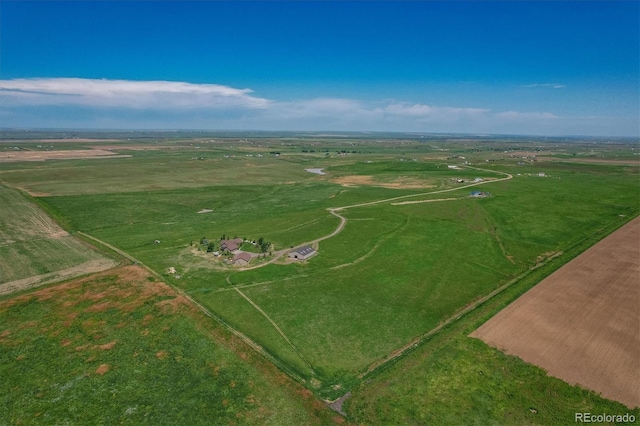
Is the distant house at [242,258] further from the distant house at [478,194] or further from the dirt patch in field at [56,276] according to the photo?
the distant house at [478,194]

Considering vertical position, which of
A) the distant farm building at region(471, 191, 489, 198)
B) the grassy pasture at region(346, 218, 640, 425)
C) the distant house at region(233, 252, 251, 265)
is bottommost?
the grassy pasture at region(346, 218, 640, 425)

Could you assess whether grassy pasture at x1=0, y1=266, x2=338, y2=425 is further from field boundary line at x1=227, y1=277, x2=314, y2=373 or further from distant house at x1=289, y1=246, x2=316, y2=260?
distant house at x1=289, y1=246, x2=316, y2=260

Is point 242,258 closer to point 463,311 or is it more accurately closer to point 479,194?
point 463,311

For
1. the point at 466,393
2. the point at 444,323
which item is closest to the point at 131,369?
the point at 466,393

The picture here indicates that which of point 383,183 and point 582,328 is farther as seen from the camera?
point 383,183

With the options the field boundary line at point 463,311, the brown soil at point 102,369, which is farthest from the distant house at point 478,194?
the brown soil at point 102,369

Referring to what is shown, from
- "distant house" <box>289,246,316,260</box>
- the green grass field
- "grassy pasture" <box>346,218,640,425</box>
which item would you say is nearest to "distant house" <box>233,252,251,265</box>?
the green grass field

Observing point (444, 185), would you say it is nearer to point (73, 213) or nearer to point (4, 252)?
point (73, 213)
